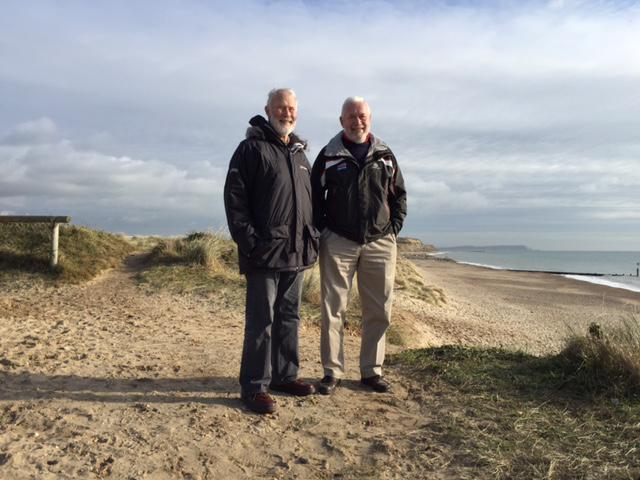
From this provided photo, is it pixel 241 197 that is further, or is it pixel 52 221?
pixel 52 221

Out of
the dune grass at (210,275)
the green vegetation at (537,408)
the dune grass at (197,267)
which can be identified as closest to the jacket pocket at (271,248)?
the green vegetation at (537,408)

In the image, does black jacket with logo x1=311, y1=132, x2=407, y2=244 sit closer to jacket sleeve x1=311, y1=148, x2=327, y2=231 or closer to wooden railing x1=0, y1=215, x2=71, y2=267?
jacket sleeve x1=311, y1=148, x2=327, y2=231

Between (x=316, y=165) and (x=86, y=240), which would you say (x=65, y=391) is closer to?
(x=316, y=165)

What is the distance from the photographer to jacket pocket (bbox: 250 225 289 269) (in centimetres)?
387

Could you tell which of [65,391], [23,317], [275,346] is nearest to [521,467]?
[275,346]

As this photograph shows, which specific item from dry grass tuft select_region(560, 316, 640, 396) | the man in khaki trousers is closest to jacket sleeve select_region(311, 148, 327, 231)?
the man in khaki trousers

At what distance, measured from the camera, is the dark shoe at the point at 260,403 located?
3.90m

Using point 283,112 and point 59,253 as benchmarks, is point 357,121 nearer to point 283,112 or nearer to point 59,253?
point 283,112

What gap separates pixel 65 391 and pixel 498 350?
4388 mm

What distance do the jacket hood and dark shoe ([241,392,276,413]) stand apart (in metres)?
2.00

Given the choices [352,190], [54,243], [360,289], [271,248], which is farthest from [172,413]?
[54,243]

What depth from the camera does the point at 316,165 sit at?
14.5 ft

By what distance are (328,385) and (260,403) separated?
2.54 feet

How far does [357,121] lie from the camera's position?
4.35 metres
